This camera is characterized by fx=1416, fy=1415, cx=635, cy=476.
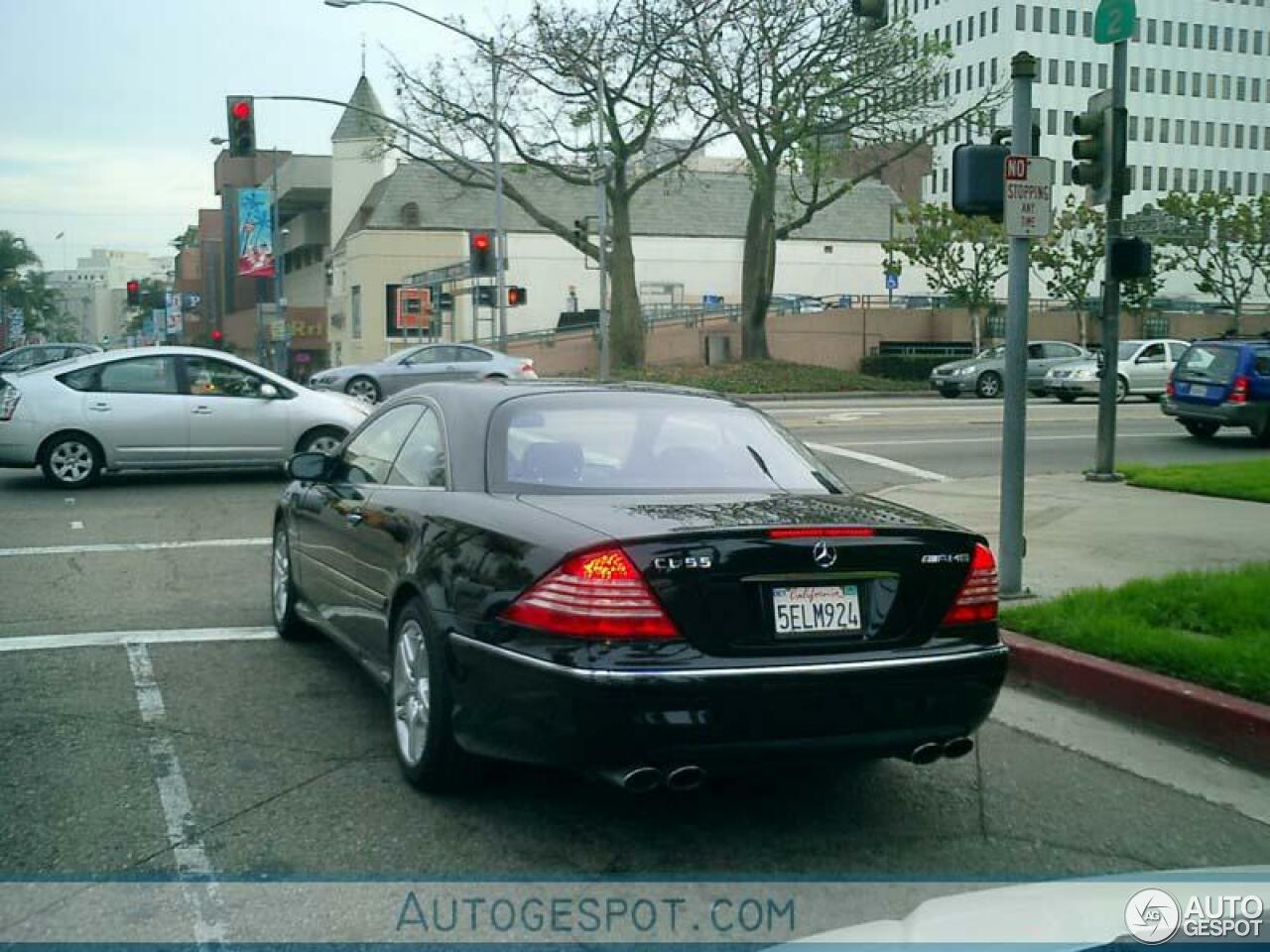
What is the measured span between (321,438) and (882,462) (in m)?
6.96

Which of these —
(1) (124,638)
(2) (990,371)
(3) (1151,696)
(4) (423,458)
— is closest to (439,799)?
(4) (423,458)

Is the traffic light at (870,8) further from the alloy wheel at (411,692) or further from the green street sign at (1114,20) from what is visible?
the alloy wheel at (411,692)

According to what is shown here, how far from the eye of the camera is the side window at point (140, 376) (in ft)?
49.8

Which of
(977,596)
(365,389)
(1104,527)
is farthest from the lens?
(365,389)

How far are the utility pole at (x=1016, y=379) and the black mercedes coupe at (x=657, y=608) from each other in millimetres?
3141

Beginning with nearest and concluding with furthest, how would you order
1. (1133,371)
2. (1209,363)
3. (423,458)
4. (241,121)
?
(423,458), (1209,363), (241,121), (1133,371)

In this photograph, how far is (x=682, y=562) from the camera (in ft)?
14.6

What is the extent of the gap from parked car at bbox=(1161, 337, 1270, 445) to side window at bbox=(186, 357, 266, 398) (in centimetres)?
1366

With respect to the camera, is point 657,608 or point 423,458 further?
point 423,458

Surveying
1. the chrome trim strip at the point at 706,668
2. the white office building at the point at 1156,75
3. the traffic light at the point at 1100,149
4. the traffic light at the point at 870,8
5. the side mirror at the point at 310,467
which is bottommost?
the chrome trim strip at the point at 706,668

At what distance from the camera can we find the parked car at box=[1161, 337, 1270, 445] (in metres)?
20.5

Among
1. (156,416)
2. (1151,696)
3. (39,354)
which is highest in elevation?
(39,354)

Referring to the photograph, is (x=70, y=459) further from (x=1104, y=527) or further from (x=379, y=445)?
(x=1104, y=527)


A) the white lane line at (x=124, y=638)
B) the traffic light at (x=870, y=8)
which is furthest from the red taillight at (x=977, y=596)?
the traffic light at (x=870, y=8)
